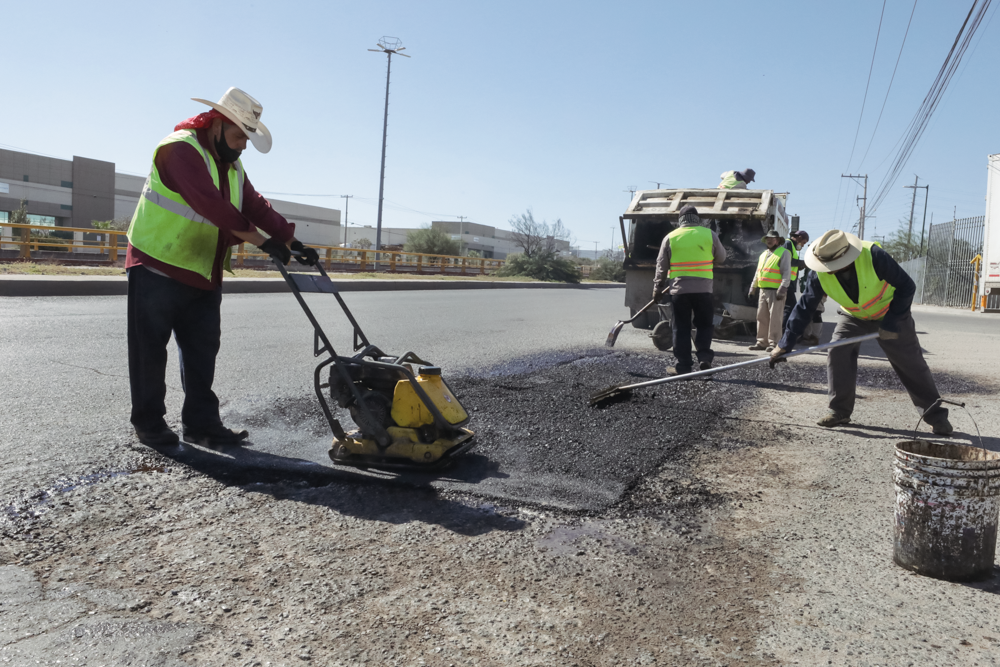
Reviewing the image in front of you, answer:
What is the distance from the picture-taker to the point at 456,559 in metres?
2.62

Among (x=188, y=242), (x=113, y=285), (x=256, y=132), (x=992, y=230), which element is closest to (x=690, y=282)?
(x=256, y=132)

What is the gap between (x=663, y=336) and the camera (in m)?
8.70

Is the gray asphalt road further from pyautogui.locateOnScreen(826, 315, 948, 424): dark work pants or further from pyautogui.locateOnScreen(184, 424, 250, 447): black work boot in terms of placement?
pyautogui.locateOnScreen(826, 315, 948, 424): dark work pants

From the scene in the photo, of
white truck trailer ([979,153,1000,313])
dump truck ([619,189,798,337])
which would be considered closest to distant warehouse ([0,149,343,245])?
white truck trailer ([979,153,1000,313])

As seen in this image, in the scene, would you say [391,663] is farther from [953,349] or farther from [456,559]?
[953,349]

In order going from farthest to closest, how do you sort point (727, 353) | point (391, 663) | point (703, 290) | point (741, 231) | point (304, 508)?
1. point (741, 231)
2. point (727, 353)
3. point (703, 290)
4. point (304, 508)
5. point (391, 663)

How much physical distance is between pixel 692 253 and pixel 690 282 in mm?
277

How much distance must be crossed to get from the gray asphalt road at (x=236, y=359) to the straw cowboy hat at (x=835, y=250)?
9.64 ft

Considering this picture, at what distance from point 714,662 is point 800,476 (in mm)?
2056

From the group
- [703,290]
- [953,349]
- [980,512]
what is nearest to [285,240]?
[980,512]

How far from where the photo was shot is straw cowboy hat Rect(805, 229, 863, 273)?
4.68m

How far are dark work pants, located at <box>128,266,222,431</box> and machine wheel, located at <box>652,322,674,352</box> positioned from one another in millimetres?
5663

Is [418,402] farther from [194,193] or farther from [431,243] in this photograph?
[431,243]

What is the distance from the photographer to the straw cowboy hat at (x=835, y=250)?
15.4 feet
